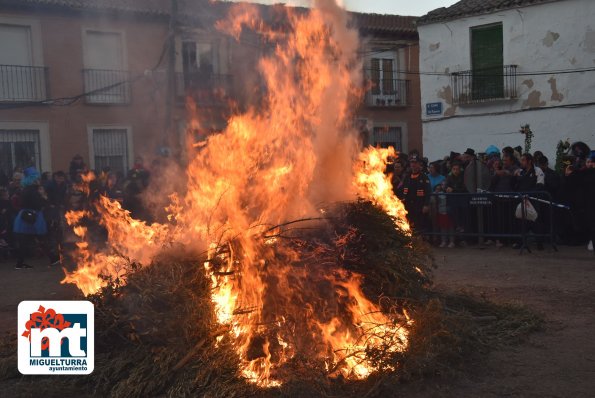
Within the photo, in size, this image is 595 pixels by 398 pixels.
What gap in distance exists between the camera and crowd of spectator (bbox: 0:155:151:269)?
1195 centimetres

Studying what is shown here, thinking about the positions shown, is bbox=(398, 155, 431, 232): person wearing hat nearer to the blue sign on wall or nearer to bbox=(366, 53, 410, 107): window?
the blue sign on wall

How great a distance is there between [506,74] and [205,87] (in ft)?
29.8

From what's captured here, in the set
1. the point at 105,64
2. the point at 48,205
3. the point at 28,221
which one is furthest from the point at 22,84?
the point at 28,221

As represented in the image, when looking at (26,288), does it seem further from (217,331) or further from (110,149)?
(110,149)

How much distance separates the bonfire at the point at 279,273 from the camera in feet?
16.9

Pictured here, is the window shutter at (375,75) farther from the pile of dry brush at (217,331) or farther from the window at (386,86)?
the pile of dry brush at (217,331)

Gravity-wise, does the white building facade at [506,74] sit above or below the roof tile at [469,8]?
below

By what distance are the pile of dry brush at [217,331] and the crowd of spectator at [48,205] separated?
6164 mm

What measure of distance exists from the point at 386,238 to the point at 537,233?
640 centimetres

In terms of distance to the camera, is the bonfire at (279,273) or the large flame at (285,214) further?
the large flame at (285,214)

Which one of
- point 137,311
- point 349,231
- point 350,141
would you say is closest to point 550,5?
point 350,141

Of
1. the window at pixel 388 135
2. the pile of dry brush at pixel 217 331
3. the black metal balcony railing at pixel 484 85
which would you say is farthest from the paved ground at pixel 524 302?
the window at pixel 388 135

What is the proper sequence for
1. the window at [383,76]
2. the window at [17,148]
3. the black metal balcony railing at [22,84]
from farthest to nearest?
the window at [383,76] < the window at [17,148] < the black metal balcony railing at [22,84]

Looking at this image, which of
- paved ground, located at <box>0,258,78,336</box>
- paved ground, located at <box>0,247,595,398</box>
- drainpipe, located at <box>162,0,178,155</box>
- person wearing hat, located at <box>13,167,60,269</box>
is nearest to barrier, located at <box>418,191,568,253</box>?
paved ground, located at <box>0,247,595,398</box>
